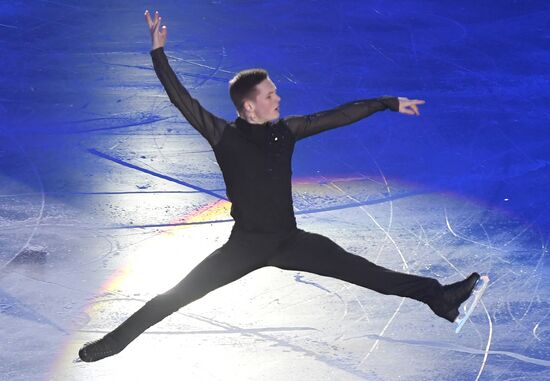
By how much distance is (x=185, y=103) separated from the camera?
18.7ft

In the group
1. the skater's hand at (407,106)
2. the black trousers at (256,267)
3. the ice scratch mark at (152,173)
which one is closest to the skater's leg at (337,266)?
the black trousers at (256,267)

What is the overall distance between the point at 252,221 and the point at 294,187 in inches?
130

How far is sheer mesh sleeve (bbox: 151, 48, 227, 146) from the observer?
5.69 meters

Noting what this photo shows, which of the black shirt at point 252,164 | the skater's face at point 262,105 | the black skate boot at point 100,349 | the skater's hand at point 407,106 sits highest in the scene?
the skater's face at point 262,105

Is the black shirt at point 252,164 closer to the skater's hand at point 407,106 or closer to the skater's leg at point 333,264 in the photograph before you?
the skater's leg at point 333,264

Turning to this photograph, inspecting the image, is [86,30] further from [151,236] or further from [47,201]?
[151,236]

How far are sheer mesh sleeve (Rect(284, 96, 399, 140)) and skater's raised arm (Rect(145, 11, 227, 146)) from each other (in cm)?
39

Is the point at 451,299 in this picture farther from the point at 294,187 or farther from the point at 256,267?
the point at 294,187

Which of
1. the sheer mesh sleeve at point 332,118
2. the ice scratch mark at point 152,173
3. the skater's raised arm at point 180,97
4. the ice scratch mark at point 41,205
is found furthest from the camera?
the ice scratch mark at point 152,173

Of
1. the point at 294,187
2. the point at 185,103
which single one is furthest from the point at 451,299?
the point at 294,187

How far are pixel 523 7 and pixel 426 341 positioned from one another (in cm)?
756

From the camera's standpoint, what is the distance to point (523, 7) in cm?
1324

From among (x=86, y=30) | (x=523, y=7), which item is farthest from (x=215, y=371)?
(x=523, y=7)

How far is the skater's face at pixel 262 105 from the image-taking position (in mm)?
5812
